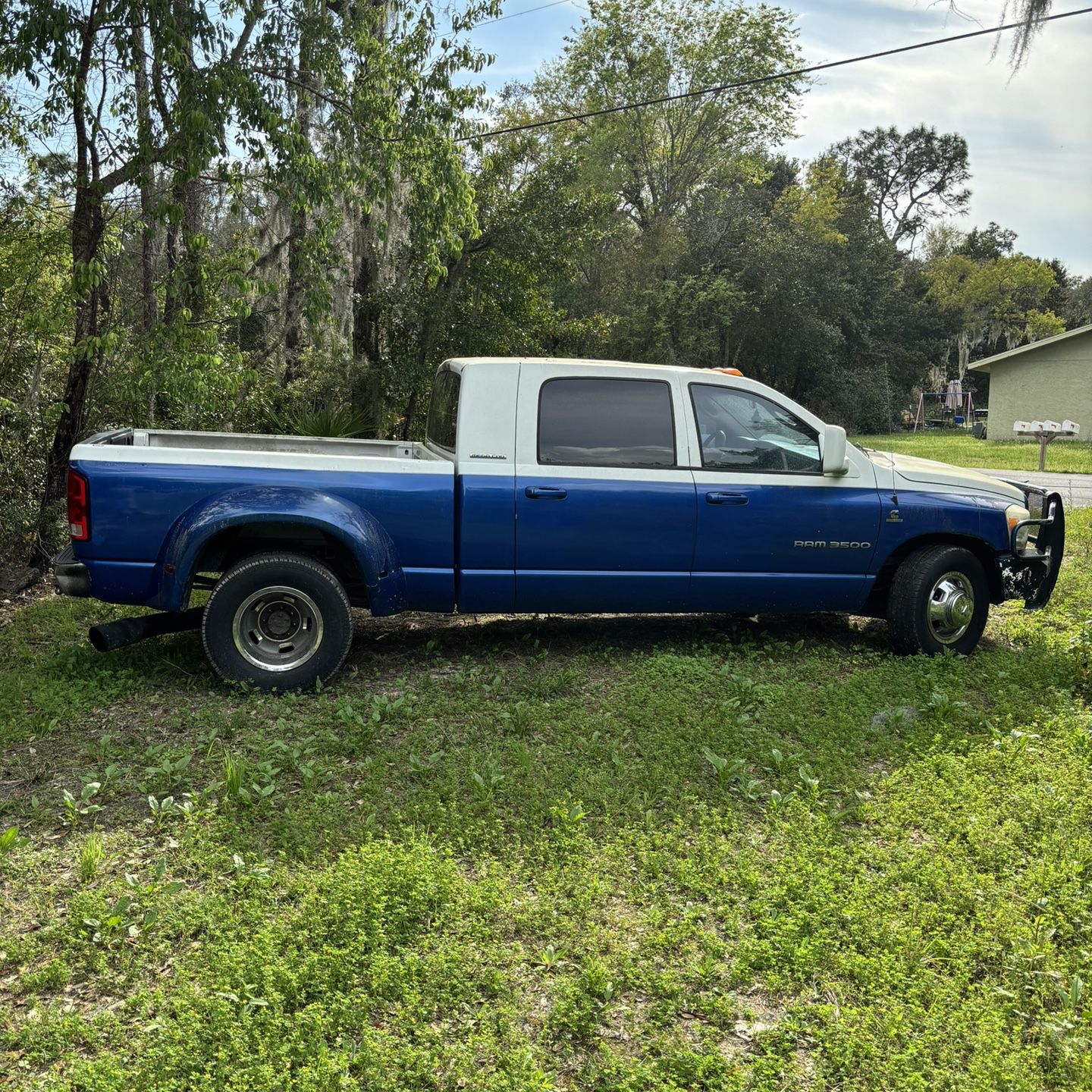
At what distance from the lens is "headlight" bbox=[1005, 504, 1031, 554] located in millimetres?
6828

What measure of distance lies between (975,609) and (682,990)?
14.6 feet

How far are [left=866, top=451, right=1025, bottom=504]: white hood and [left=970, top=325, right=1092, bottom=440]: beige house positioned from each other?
30285mm

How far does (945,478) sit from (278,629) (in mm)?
4341

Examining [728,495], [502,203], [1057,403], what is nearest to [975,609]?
[728,495]

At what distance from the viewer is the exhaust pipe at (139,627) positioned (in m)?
5.82

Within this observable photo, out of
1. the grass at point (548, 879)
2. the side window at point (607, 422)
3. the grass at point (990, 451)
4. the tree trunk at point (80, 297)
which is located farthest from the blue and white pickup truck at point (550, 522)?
the grass at point (990, 451)

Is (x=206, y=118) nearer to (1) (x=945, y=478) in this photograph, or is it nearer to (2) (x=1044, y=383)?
(1) (x=945, y=478)

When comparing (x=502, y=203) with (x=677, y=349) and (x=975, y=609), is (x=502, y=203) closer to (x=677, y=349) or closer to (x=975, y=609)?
(x=975, y=609)

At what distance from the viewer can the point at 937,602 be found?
6.70 m

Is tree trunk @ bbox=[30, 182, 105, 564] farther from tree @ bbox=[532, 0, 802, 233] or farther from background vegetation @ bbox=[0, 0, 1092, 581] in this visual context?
tree @ bbox=[532, 0, 802, 233]

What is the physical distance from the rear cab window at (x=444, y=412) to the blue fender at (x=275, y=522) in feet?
2.82

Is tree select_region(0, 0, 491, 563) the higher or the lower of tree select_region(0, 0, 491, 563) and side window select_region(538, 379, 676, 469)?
the higher

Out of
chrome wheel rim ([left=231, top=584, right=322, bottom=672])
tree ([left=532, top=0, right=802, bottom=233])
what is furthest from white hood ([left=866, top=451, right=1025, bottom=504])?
tree ([left=532, top=0, right=802, bottom=233])

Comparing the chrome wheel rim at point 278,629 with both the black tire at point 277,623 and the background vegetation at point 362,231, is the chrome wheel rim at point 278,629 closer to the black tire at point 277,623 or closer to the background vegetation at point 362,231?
the black tire at point 277,623
